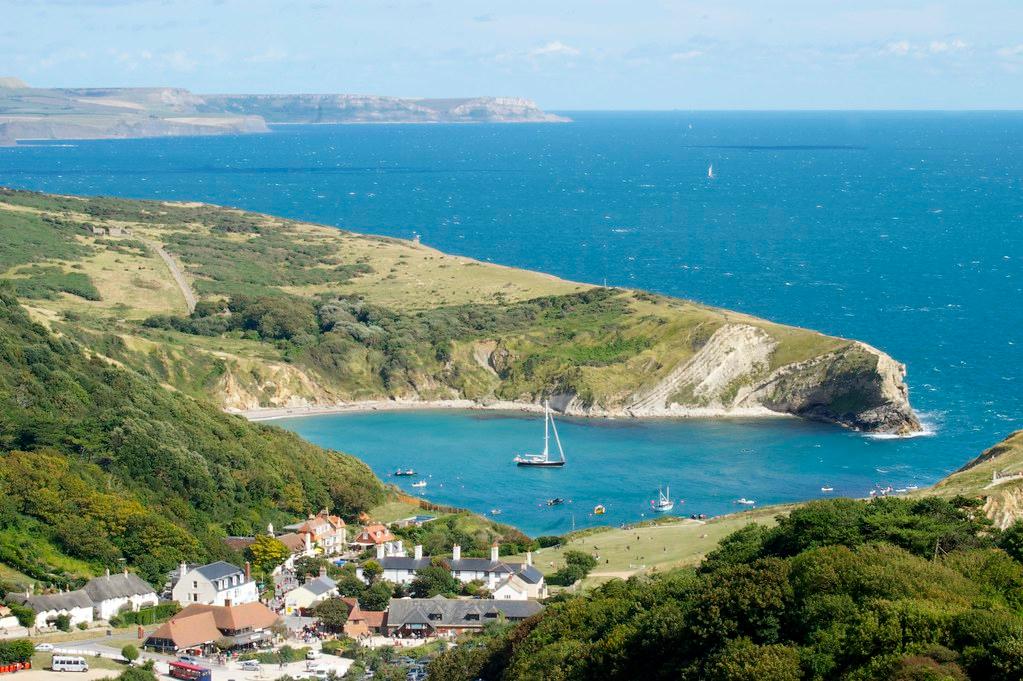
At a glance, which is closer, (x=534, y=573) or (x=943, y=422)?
(x=534, y=573)

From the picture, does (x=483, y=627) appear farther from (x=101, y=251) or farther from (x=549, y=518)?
(x=101, y=251)

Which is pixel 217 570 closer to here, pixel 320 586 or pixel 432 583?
pixel 320 586

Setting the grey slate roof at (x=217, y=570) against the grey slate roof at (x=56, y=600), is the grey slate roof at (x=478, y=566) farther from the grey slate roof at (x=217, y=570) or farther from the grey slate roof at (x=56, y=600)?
the grey slate roof at (x=56, y=600)

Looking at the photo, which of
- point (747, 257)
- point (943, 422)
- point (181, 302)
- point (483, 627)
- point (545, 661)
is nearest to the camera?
point (545, 661)

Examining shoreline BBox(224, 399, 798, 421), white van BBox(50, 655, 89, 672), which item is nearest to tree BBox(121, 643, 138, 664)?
white van BBox(50, 655, 89, 672)

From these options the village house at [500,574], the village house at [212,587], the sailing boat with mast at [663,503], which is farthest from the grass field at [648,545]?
the village house at [212,587]

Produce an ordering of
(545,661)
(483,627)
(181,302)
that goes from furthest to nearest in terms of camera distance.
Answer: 1. (181,302)
2. (483,627)
3. (545,661)

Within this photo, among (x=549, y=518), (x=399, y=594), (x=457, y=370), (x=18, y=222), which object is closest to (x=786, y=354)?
(x=457, y=370)
